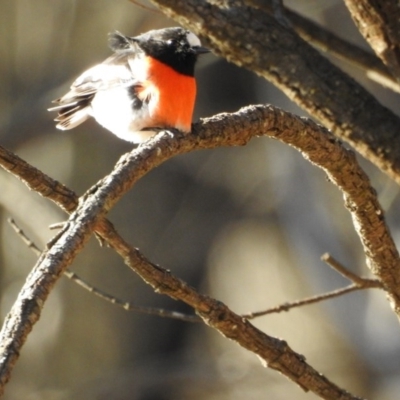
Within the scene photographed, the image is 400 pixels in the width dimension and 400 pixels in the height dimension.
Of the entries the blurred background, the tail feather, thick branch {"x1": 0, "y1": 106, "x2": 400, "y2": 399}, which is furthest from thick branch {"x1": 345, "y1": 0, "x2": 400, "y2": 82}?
the blurred background

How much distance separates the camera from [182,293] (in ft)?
5.25

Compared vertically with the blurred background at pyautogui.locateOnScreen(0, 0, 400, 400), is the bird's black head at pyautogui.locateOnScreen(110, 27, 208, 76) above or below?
below

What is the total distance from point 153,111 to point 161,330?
5221mm

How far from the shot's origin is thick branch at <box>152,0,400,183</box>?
2.02m

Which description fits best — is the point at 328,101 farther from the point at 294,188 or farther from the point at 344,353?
the point at 344,353

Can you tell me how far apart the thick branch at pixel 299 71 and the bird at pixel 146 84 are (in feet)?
0.80

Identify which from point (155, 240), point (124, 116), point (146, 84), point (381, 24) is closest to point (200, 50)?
point (146, 84)

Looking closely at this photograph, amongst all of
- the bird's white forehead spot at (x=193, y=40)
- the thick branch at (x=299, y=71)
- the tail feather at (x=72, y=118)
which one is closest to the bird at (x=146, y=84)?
the bird's white forehead spot at (x=193, y=40)

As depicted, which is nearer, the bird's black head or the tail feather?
the bird's black head

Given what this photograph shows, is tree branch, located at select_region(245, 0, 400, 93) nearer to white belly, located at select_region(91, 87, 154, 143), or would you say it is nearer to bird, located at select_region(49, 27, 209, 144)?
bird, located at select_region(49, 27, 209, 144)

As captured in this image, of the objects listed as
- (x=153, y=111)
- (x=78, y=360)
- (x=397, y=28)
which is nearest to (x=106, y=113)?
(x=153, y=111)

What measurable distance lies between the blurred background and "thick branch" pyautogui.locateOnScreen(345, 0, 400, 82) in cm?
431

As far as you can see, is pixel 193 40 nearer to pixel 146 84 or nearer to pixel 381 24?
pixel 146 84

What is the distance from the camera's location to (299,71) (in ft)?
6.76
